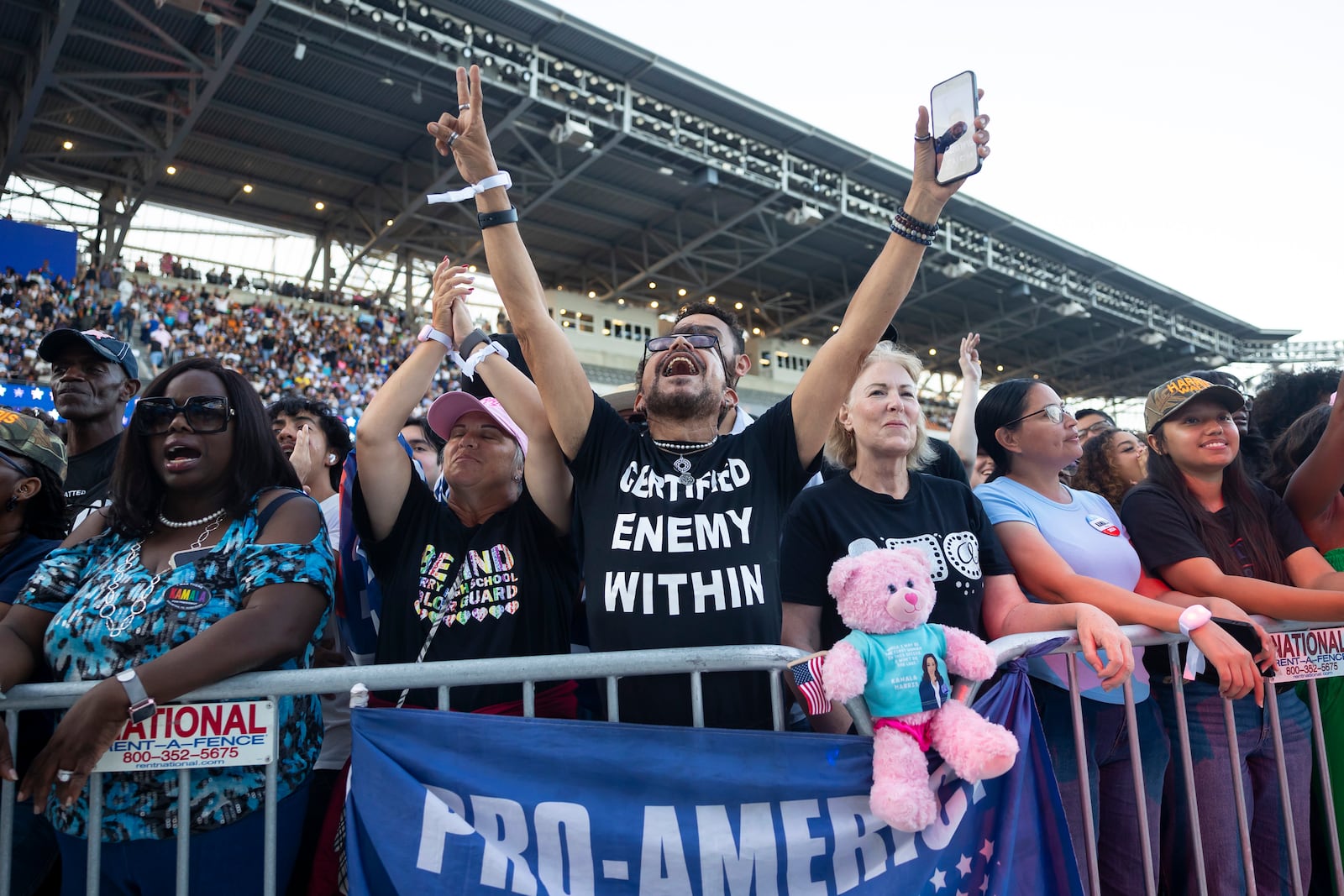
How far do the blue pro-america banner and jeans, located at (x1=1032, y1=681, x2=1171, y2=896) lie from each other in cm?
56

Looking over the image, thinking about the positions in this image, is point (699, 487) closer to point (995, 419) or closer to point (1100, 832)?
point (995, 419)

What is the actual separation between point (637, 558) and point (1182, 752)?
5.23 feet

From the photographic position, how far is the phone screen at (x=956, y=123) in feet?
6.48

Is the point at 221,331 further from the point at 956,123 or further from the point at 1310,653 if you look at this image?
the point at 1310,653

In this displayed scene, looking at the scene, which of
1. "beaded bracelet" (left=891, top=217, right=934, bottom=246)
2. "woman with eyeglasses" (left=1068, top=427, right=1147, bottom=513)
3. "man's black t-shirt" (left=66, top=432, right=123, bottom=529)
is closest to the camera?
"beaded bracelet" (left=891, top=217, right=934, bottom=246)

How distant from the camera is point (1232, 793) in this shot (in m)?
2.41

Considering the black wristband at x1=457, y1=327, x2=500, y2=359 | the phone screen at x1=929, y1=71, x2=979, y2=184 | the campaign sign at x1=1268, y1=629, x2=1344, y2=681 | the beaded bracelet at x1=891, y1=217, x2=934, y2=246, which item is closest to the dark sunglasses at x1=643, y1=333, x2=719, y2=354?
the black wristband at x1=457, y1=327, x2=500, y2=359

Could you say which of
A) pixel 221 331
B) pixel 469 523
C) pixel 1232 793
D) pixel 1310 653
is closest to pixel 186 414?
pixel 469 523

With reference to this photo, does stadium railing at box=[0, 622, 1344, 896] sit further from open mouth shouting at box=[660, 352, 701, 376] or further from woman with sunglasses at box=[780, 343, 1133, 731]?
open mouth shouting at box=[660, 352, 701, 376]

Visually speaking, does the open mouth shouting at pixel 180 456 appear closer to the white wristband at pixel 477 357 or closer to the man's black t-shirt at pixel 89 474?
the white wristband at pixel 477 357

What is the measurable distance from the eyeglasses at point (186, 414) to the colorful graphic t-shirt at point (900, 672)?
1.77 meters

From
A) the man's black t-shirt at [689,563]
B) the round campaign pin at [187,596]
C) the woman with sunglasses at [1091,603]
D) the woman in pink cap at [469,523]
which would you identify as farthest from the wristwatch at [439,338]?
the woman with sunglasses at [1091,603]

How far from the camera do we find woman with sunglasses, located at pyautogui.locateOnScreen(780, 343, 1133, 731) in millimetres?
2230

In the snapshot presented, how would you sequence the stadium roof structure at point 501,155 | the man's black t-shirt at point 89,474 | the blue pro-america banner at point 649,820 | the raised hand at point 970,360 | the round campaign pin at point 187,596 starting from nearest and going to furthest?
1. the blue pro-america banner at point 649,820
2. the round campaign pin at point 187,596
3. the man's black t-shirt at point 89,474
4. the raised hand at point 970,360
5. the stadium roof structure at point 501,155
